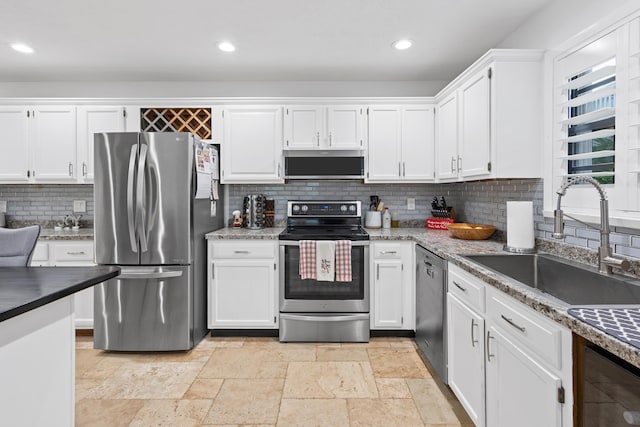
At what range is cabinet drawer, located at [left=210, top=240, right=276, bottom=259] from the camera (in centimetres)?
314

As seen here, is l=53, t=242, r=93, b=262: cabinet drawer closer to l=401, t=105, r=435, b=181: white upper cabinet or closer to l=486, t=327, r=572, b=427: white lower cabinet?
l=401, t=105, r=435, b=181: white upper cabinet

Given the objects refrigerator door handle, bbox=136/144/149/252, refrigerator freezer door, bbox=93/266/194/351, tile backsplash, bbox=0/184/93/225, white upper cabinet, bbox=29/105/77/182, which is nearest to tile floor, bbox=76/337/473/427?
refrigerator freezer door, bbox=93/266/194/351

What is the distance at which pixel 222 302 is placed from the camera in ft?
10.4

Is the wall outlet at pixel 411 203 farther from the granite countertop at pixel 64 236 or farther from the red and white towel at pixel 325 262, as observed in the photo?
the granite countertop at pixel 64 236

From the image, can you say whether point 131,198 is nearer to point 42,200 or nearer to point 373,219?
point 42,200

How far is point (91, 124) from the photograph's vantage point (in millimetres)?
3426

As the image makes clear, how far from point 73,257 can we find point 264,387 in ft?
6.96

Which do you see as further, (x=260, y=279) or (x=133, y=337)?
(x=260, y=279)

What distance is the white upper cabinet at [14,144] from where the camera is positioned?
11.2 ft

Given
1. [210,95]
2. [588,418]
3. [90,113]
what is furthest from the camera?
[210,95]

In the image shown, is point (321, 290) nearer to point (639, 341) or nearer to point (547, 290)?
point (547, 290)

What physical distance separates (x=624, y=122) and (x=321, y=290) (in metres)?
2.26

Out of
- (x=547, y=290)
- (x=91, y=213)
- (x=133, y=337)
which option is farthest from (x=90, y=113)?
(x=547, y=290)

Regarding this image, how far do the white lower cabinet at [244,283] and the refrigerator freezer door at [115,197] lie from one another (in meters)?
0.65
